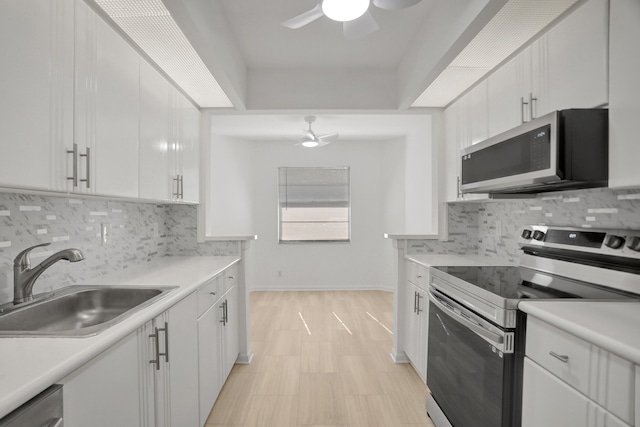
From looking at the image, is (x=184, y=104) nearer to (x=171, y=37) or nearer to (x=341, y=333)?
(x=171, y=37)

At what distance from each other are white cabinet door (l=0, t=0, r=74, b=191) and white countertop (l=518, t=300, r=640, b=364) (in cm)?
173

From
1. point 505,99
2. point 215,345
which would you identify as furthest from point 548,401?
point 215,345

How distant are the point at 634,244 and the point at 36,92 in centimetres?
230

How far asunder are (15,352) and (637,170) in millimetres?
1978

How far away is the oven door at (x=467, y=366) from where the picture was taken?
1.32 meters

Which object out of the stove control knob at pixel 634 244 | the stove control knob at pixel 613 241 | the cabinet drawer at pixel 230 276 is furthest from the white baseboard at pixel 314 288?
the stove control knob at pixel 634 244

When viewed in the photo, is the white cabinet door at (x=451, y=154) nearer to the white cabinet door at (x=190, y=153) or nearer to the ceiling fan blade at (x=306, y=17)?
the ceiling fan blade at (x=306, y=17)

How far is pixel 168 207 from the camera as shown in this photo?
2885 mm

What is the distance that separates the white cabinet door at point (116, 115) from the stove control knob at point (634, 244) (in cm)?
225

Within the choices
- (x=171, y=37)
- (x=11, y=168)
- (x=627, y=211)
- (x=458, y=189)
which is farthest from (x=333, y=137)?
(x=11, y=168)

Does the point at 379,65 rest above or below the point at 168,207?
above

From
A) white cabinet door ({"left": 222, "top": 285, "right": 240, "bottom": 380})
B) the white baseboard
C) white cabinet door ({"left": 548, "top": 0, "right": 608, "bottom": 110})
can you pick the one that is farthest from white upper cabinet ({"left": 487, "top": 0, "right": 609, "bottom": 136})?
the white baseboard

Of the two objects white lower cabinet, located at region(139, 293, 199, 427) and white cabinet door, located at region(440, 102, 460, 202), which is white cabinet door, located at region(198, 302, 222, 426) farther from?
white cabinet door, located at region(440, 102, 460, 202)

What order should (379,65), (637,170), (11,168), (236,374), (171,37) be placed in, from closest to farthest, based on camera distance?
(11,168) → (637,170) → (171,37) → (236,374) → (379,65)
